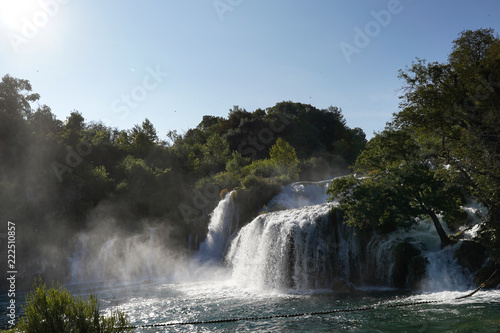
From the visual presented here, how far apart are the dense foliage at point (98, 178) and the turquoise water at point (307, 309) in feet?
40.2

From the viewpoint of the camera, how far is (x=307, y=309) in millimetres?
15422

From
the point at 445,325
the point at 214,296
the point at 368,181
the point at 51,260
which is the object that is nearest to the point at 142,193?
the point at 51,260

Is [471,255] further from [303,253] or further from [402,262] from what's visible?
[303,253]

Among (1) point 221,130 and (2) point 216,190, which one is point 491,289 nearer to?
(2) point 216,190

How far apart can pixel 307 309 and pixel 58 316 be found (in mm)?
10835

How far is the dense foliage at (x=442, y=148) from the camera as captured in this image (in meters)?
16.9

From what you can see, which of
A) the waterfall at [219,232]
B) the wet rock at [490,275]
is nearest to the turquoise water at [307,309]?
the wet rock at [490,275]

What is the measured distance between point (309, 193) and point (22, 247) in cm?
2572

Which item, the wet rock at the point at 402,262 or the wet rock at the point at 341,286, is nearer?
the wet rock at the point at 402,262

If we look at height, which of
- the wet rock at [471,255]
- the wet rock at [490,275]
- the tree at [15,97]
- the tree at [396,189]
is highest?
the tree at [15,97]

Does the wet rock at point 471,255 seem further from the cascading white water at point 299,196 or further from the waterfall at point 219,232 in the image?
the waterfall at point 219,232

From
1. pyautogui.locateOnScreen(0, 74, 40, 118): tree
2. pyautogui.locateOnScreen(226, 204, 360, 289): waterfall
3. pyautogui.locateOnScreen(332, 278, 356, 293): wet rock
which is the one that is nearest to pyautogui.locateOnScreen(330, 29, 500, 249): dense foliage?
pyautogui.locateOnScreen(226, 204, 360, 289): waterfall

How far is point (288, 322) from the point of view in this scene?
1350 cm

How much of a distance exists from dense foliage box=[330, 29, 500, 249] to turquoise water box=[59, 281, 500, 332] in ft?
13.1
